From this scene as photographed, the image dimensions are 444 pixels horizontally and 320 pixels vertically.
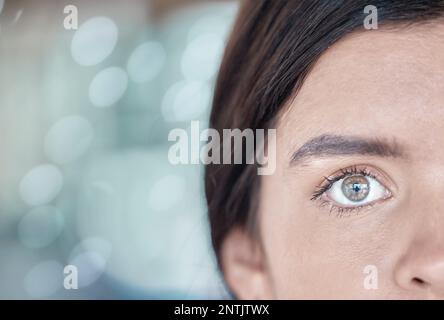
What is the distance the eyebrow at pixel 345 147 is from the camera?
707 mm

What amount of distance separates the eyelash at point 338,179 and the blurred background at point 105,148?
1.18 feet

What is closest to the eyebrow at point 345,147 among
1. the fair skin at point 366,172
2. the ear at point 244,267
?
the fair skin at point 366,172

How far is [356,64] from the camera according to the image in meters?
0.75

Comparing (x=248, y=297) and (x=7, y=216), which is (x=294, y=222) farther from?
(x=7, y=216)

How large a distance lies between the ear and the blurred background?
0.56 feet

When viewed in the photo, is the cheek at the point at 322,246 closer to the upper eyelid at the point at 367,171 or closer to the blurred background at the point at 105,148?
Answer: the upper eyelid at the point at 367,171

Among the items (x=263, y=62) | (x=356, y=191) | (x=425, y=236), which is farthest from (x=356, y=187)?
(x=263, y=62)

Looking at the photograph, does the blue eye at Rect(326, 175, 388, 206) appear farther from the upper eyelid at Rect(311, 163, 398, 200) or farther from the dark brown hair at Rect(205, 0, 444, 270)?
the dark brown hair at Rect(205, 0, 444, 270)

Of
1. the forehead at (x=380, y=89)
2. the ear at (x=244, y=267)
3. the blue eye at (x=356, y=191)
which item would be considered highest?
the forehead at (x=380, y=89)

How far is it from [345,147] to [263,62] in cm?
18

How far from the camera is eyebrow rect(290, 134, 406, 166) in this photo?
27.8 inches

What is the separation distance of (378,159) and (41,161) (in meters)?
0.76

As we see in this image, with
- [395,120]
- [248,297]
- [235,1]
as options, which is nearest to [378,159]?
[395,120]

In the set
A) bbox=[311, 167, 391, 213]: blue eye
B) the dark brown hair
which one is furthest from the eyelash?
the dark brown hair
